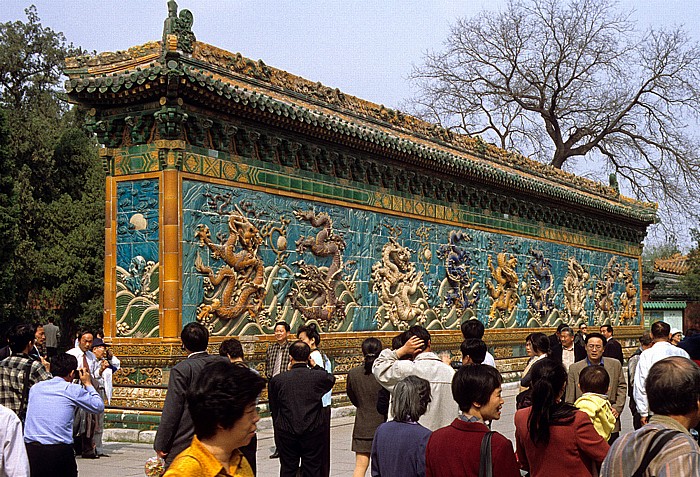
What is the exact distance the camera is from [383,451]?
5.30 meters

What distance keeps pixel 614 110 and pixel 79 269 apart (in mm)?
21499

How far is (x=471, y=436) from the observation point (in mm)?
4410

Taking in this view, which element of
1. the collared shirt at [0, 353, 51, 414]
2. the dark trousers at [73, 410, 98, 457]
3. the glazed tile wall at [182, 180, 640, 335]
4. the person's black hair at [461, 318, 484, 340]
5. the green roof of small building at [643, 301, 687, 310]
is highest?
the glazed tile wall at [182, 180, 640, 335]

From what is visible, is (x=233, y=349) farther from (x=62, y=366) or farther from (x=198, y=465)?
(x=198, y=465)

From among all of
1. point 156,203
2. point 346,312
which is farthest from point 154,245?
Result: point 346,312

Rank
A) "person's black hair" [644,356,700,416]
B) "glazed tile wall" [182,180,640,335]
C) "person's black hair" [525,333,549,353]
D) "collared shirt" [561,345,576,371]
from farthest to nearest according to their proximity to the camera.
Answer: "glazed tile wall" [182,180,640,335] < "collared shirt" [561,345,576,371] < "person's black hair" [525,333,549,353] < "person's black hair" [644,356,700,416]

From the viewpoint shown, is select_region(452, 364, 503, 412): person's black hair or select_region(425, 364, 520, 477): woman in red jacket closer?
select_region(425, 364, 520, 477): woman in red jacket

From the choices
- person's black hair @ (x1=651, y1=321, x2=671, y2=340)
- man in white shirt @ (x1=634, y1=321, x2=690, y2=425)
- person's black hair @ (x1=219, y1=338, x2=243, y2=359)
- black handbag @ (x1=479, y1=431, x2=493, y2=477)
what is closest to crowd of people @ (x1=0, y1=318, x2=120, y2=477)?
person's black hair @ (x1=219, y1=338, x2=243, y2=359)

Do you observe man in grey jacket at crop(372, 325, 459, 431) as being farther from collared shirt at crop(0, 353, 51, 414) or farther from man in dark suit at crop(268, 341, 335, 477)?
collared shirt at crop(0, 353, 51, 414)

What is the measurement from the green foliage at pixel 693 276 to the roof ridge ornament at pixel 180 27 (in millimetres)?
31684

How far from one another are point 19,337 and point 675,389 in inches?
195

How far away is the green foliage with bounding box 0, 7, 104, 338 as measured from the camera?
1027 inches

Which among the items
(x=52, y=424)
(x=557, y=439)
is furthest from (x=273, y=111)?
(x=557, y=439)

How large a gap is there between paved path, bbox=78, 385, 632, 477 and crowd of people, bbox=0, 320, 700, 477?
258 cm
